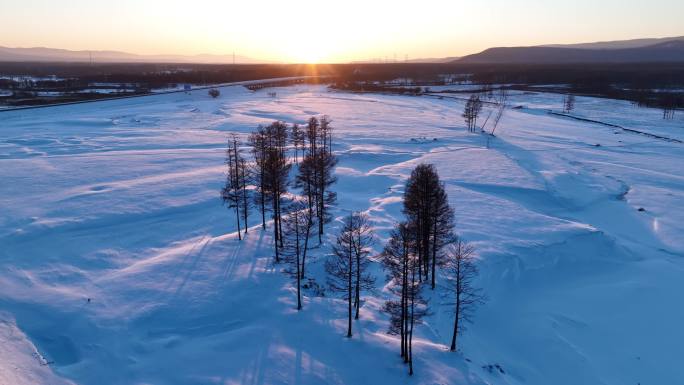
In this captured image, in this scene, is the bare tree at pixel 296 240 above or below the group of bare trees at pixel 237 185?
below

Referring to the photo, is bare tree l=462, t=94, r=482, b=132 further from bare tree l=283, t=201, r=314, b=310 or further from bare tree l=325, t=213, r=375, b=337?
bare tree l=325, t=213, r=375, b=337

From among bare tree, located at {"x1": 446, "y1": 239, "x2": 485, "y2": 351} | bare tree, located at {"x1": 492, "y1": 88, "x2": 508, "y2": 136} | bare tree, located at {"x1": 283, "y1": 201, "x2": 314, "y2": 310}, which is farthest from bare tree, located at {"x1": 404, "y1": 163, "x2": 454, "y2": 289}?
bare tree, located at {"x1": 492, "y1": 88, "x2": 508, "y2": 136}

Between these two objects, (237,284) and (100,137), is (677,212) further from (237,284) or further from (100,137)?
(100,137)

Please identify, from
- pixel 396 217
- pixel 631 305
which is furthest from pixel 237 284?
pixel 631 305

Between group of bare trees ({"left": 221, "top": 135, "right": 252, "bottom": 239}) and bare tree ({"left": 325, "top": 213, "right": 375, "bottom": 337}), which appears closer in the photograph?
bare tree ({"left": 325, "top": 213, "right": 375, "bottom": 337})

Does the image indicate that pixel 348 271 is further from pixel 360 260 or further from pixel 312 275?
pixel 312 275

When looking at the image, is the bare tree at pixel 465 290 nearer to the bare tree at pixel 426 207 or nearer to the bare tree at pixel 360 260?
the bare tree at pixel 426 207

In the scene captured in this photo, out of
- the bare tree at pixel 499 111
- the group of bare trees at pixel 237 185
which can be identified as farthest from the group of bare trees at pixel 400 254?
the bare tree at pixel 499 111

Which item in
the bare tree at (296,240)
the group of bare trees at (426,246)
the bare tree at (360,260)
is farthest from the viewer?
the bare tree at (296,240)
